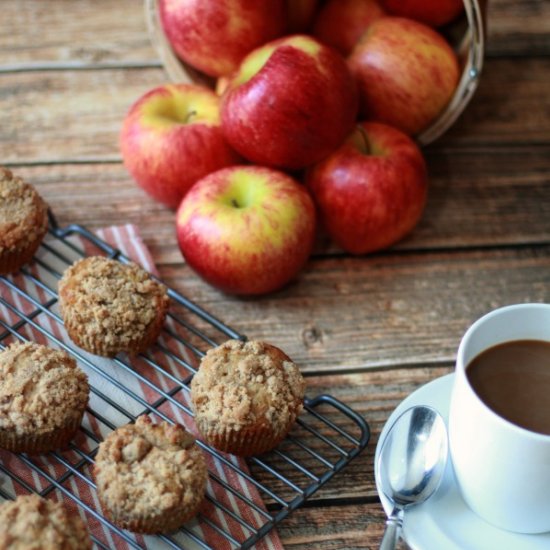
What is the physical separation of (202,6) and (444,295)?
2.28ft

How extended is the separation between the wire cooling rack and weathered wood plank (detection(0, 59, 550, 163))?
12.8 inches

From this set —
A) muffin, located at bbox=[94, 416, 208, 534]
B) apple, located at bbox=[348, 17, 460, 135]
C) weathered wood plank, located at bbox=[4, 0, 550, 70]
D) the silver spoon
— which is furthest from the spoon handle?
weathered wood plank, located at bbox=[4, 0, 550, 70]

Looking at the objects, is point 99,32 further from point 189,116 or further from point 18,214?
point 18,214

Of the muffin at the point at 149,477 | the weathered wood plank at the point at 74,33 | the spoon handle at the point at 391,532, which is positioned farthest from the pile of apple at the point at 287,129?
the spoon handle at the point at 391,532

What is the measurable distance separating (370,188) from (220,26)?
0.43 meters

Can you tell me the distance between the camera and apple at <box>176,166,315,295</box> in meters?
1.48

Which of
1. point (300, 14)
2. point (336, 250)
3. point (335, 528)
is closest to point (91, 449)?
point (335, 528)

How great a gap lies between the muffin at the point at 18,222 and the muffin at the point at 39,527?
0.47m

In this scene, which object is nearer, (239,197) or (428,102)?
(239,197)

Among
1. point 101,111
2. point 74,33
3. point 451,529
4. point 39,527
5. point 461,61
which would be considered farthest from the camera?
point 74,33

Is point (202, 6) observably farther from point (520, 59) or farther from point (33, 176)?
point (520, 59)

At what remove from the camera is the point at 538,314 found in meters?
1.12

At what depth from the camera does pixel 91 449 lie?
1.25m

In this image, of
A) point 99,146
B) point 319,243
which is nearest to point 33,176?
point 99,146
